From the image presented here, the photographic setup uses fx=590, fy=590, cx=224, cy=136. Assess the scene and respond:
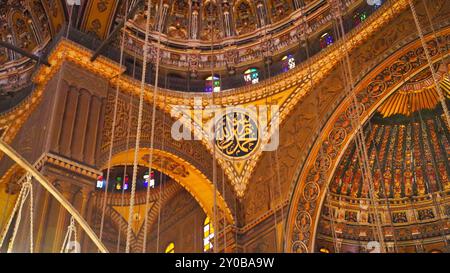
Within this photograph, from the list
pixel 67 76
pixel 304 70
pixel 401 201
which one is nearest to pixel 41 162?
pixel 67 76

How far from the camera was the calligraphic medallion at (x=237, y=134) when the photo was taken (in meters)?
12.0

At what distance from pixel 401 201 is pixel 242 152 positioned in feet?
13.5

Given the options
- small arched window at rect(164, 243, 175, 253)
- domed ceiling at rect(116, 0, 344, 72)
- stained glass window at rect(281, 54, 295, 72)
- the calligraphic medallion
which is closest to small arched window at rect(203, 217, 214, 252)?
small arched window at rect(164, 243, 175, 253)

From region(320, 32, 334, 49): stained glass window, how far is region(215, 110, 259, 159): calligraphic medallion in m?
2.03

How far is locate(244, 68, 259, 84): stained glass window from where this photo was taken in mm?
12320

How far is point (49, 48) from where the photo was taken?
419 inches

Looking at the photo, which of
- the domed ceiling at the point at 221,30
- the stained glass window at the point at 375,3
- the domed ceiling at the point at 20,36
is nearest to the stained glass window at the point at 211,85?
the domed ceiling at the point at 221,30

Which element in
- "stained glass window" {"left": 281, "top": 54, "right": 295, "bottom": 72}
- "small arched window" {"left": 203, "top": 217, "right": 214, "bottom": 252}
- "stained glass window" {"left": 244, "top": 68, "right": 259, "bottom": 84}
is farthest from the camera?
"small arched window" {"left": 203, "top": 217, "right": 214, "bottom": 252}

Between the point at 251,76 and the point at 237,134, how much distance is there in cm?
131

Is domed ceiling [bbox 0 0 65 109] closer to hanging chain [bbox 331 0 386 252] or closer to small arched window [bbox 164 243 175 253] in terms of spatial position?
small arched window [bbox 164 243 175 253]

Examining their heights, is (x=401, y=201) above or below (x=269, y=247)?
above

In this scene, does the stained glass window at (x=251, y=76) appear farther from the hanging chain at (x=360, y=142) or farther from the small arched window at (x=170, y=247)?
the small arched window at (x=170, y=247)

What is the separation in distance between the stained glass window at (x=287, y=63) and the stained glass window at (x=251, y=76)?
61 centimetres
